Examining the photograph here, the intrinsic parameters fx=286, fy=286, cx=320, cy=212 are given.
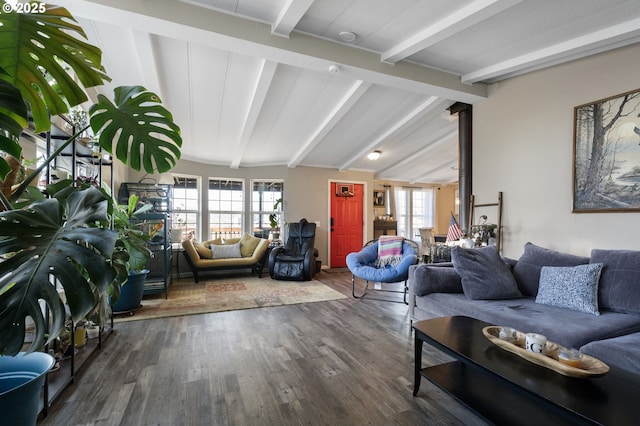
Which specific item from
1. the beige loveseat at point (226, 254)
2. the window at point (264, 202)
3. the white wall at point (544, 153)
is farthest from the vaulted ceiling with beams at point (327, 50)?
the beige loveseat at point (226, 254)

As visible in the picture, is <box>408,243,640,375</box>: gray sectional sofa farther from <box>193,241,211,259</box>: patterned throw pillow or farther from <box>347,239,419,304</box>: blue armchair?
<box>193,241,211,259</box>: patterned throw pillow

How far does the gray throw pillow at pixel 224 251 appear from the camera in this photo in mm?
5422

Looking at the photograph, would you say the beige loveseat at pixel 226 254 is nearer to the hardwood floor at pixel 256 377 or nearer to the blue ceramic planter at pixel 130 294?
the blue ceramic planter at pixel 130 294

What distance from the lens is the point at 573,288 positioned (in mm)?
2240

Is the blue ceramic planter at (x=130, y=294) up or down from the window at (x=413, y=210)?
down

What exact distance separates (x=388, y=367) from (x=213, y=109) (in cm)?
366

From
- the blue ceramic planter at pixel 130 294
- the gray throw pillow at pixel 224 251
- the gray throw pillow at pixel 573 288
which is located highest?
the gray throw pillow at pixel 573 288

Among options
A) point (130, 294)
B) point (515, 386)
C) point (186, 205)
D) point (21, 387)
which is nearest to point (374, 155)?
point (186, 205)

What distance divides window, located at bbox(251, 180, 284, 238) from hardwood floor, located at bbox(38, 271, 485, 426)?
3319 millimetres

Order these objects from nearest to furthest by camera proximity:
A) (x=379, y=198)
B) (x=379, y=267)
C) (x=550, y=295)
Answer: (x=550, y=295) → (x=379, y=267) → (x=379, y=198)

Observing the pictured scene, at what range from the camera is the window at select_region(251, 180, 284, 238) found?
636cm

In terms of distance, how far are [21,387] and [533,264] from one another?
3545mm

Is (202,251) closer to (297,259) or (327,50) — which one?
(297,259)

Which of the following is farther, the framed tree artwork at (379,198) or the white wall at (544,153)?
the framed tree artwork at (379,198)
